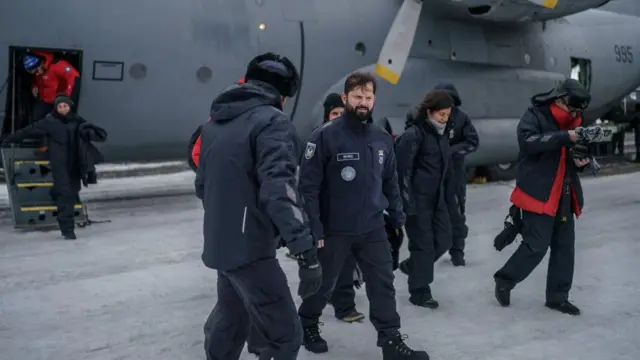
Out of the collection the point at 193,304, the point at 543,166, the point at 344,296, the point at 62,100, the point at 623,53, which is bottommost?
the point at 193,304

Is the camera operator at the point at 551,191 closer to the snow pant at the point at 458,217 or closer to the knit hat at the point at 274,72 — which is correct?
the snow pant at the point at 458,217

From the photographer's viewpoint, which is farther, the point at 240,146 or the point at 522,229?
the point at 522,229

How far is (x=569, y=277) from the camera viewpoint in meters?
5.19

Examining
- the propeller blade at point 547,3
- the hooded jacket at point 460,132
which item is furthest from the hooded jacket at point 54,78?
the propeller blade at point 547,3

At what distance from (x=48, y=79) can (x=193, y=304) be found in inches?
200

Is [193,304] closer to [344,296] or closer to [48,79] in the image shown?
[344,296]

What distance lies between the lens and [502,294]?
17.6 feet

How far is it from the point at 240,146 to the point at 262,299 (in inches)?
30.4

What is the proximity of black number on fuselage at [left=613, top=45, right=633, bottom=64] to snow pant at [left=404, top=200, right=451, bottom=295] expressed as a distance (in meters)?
11.5

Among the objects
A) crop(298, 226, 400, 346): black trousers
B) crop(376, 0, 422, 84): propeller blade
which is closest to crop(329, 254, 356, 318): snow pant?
crop(298, 226, 400, 346): black trousers

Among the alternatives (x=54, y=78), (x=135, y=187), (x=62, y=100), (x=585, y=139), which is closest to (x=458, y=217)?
(x=585, y=139)

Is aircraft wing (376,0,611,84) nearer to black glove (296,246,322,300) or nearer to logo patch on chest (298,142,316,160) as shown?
logo patch on chest (298,142,316,160)

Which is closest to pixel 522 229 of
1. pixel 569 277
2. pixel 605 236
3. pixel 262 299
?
pixel 569 277

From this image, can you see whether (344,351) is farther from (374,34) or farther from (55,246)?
(374,34)
